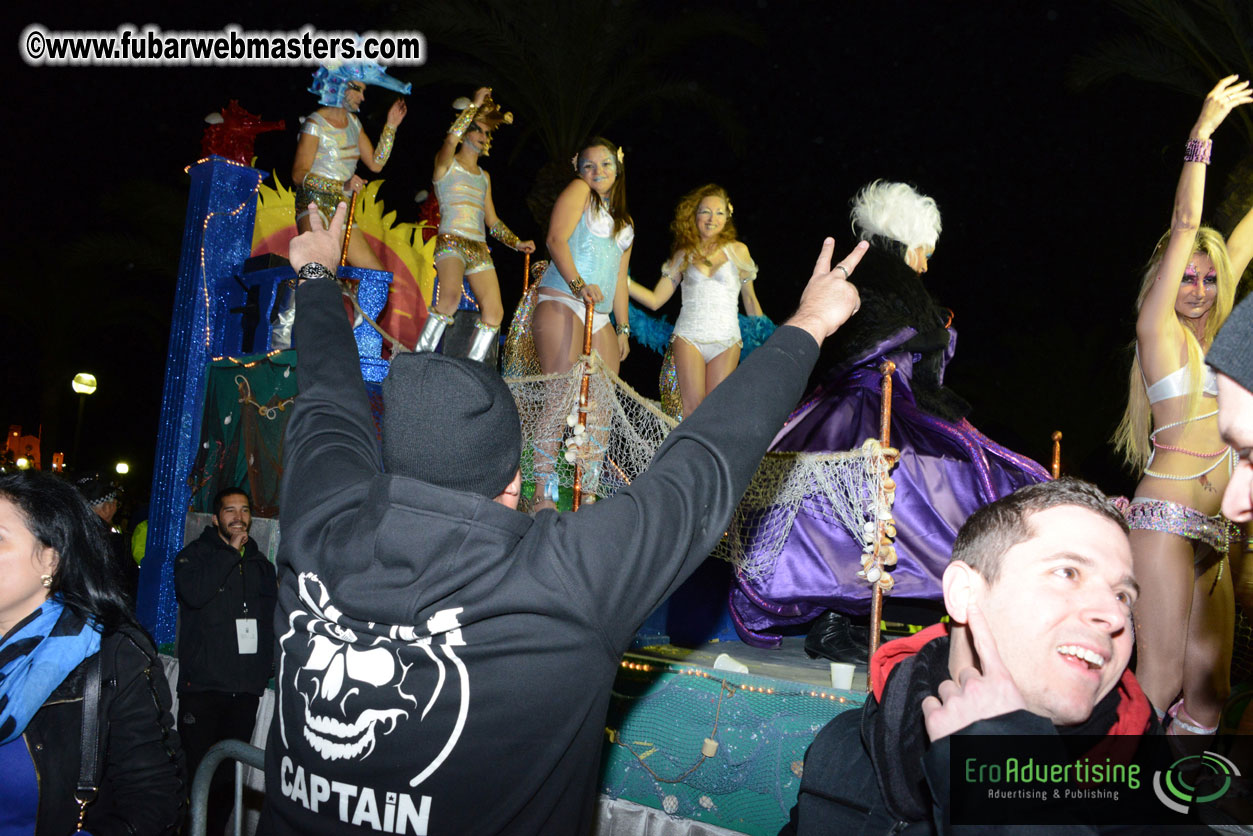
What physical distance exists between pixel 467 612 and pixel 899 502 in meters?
4.52

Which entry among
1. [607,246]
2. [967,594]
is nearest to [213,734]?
[607,246]

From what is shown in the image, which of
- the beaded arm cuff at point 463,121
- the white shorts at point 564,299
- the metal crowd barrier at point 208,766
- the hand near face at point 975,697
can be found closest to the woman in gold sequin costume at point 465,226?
the beaded arm cuff at point 463,121

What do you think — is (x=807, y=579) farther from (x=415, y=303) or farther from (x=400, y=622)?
(x=415, y=303)

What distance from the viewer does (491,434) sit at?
73.7 inches

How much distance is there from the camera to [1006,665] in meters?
1.75

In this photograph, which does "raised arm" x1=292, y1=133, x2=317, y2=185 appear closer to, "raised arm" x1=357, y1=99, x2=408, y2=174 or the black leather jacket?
"raised arm" x1=357, y1=99, x2=408, y2=174

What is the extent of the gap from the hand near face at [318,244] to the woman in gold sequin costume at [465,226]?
16.5 feet

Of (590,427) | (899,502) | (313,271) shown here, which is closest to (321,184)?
(590,427)

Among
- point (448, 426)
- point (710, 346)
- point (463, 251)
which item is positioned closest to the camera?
point (448, 426)

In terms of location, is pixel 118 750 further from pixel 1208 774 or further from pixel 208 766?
pixel 1208 774

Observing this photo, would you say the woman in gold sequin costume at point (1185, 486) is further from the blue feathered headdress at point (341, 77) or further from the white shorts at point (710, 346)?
the blue feathered headdress at point (341, 77)

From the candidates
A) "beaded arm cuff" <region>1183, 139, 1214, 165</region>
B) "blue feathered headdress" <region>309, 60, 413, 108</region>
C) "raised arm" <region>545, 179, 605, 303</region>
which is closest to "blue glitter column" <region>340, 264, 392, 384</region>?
"blue feathered headdress" <region>309, 60, 413, 108</region>

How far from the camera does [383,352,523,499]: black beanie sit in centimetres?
183

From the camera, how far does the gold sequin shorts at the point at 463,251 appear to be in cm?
802
